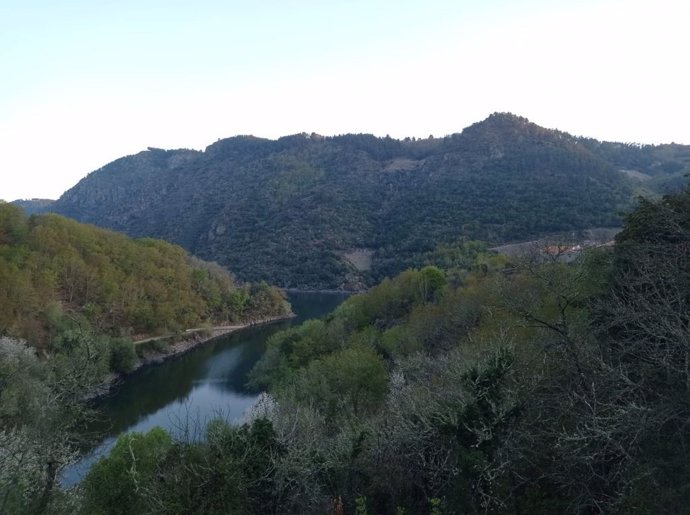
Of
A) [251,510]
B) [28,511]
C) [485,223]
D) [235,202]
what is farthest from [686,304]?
[235,202]

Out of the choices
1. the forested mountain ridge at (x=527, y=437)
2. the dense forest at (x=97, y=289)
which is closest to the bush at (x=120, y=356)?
the dense forest at (x=97, y=289)

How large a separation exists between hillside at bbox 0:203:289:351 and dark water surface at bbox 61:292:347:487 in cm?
624

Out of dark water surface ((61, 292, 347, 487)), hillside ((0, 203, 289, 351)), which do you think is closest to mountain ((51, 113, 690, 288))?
hillside ((0, 203, 289, 351))

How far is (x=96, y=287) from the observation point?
53844 millimetres

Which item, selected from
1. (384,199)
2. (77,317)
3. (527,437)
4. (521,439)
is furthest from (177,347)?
(384,199)

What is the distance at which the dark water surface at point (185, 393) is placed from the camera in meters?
29.8

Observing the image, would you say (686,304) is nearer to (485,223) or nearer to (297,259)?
(485,223)

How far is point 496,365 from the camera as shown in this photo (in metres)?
10.5

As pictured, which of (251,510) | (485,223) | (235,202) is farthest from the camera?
(235,202)

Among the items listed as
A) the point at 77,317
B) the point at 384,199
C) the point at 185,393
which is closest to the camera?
the point at 185,393

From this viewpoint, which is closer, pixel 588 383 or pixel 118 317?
pixel 588 383

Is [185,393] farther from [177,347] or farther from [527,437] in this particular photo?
[527,437]

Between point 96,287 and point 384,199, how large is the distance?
334 ft

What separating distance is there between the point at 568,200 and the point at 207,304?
201 ft
